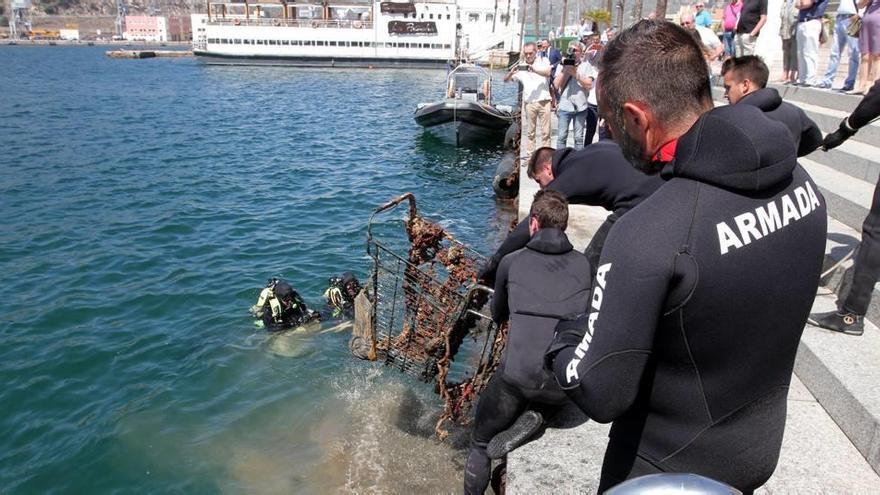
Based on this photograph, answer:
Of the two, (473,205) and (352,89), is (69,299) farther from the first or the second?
(352,89)

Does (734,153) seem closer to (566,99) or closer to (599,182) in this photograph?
(599,182)

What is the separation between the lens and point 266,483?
17.4 feet

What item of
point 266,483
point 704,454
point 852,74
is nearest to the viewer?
point 704,454

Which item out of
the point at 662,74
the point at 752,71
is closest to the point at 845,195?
the point at 752,71

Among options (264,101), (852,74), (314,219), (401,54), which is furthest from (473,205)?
(401,54)

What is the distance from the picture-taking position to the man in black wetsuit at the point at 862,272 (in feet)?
12.1

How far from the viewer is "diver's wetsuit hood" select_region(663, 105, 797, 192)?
1.32 metres

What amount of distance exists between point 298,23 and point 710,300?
65638 millimetres

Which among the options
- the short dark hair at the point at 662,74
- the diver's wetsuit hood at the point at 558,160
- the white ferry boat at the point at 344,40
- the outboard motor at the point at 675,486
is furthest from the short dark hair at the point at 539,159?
the white ferry boat at the point at 344,40

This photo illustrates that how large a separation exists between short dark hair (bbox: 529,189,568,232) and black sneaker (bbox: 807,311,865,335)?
1.95 meters

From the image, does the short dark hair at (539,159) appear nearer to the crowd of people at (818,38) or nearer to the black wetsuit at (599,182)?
the black wetsuit at (599,182)

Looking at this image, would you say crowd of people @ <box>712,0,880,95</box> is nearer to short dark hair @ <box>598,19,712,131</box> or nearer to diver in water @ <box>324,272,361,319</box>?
diver in water @ <box>324,272,361,319</box>

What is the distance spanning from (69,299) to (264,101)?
Answer: 90.6 ft

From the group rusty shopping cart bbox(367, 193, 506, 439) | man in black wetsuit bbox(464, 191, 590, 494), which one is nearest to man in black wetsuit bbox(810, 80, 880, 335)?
man in black wetsuit bbox(464, 191, 590, 494)
